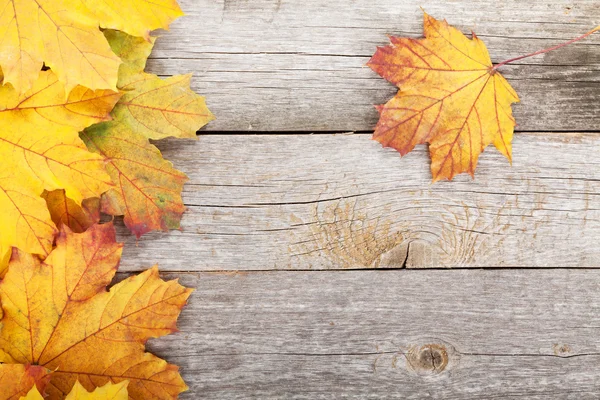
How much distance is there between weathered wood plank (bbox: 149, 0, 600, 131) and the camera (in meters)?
1.46

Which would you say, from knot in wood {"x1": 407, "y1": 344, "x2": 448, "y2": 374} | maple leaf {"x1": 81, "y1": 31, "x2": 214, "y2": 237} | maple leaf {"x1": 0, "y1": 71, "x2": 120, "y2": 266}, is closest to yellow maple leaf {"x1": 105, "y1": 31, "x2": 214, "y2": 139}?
maple leaf {"x1": 81, "y1": 31, "x2": 214, "y2": 237}

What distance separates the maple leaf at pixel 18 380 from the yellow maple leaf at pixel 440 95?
3.30 ft

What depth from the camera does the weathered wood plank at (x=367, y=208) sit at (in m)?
1.45

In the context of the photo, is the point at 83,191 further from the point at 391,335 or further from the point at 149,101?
the point at 391,335

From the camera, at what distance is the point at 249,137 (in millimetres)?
1461

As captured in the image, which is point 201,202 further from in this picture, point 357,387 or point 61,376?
point 357,387

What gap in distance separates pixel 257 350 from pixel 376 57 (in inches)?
33.7

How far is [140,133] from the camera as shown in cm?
132

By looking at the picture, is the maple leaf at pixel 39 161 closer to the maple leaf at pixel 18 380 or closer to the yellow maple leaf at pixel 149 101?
the yellow maple leaf at pixel 149 101

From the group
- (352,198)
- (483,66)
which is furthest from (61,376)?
(483,66)

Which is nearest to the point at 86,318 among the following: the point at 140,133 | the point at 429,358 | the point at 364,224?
the point at 140,133

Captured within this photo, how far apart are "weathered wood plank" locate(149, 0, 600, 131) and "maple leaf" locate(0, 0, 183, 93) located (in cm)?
27

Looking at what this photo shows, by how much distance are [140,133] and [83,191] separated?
0.21 meters

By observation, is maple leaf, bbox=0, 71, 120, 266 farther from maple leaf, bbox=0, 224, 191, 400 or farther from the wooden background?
the wooden background
